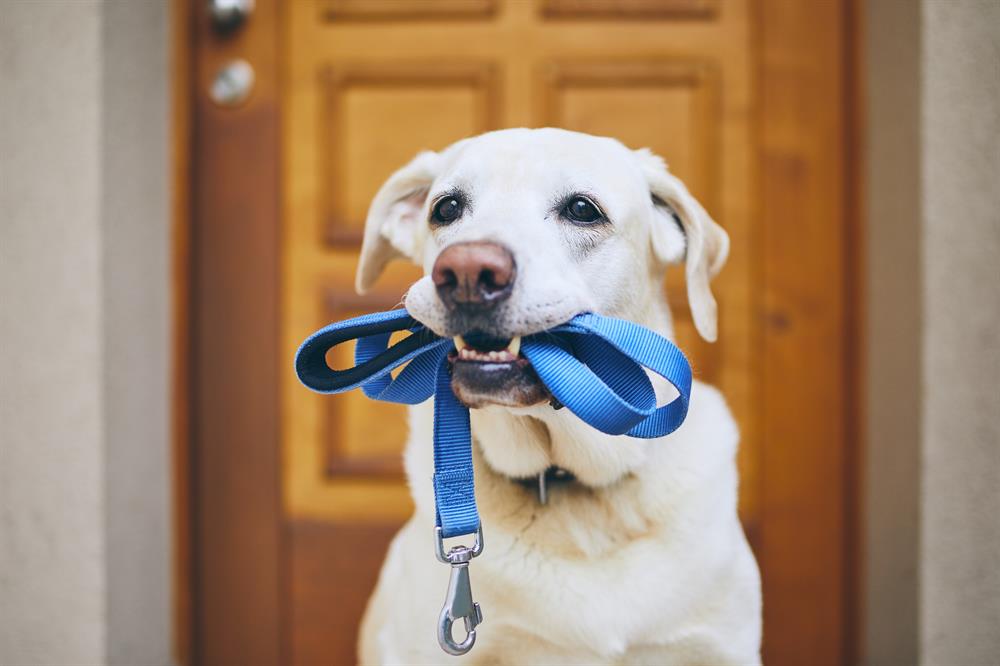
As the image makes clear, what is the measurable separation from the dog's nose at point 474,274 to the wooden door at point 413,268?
109cm

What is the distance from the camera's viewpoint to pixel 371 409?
2111 millimetres

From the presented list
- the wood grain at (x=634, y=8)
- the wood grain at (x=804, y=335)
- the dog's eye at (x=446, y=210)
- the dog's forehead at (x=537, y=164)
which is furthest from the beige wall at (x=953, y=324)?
the dog's eye at (x=446, y=210)

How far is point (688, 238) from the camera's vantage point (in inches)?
56.6

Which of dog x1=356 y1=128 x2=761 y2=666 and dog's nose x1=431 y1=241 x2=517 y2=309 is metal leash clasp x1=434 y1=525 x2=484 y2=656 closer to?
dog x1=356 y1=128 x2=761 y2=666

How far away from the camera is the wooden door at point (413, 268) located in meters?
2.02

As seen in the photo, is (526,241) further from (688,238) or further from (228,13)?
(228,13)

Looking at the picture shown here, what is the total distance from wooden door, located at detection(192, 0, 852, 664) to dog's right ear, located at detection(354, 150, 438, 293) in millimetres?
525

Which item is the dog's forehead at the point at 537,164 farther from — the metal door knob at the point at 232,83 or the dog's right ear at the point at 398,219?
the metal door knob at the point at 232,83

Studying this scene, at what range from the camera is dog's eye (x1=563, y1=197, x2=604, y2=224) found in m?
1.27

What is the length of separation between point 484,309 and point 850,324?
4.65ft

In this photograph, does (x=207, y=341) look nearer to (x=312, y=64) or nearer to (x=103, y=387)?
(x=103, y=387)

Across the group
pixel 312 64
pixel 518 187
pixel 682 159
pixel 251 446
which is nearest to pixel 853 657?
pixel 682 159

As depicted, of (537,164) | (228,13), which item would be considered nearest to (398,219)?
(537,164)

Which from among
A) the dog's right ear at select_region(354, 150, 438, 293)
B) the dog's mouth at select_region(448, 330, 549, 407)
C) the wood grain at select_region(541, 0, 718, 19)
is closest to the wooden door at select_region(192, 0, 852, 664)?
the wood grain at select_region(541, 0, 718, 19)
